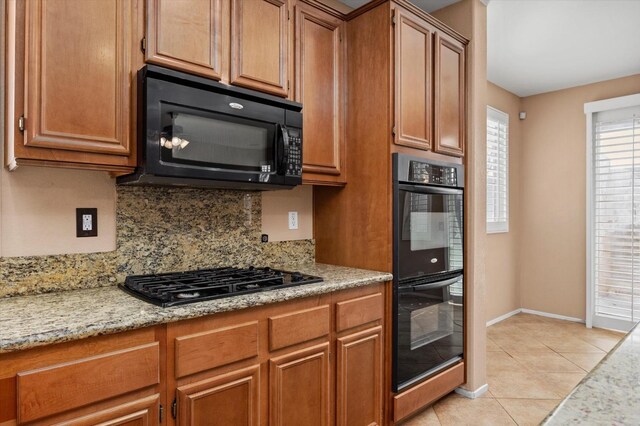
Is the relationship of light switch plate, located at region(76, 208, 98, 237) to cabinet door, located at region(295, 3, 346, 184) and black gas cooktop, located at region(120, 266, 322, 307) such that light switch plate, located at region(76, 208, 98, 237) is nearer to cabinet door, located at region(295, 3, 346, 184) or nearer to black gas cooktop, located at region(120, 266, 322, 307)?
black gas cooktop, located at region(120, 266, 322, 307)

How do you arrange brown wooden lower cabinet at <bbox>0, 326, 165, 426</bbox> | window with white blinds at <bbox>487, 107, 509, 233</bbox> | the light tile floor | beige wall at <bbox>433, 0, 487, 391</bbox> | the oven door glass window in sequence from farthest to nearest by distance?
1. window with white blinds at <bbox>487, 107, 509, 233</bbox>
2. beige wall at <bbox>433, 0, 487, 391</bbox>
3. the light tile floor
4. the oven door glass window
5. brown wooden lower cabinet at <bbox>0, 326, 165, 426</bbox>

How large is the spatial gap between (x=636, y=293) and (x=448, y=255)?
303 centimetres

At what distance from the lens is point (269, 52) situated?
6.67 ft

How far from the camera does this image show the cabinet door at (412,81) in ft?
7.61

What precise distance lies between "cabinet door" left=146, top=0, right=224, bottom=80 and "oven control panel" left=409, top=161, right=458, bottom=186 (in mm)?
1224

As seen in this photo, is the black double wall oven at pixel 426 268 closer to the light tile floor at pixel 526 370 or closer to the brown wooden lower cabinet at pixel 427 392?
the brown wooden lower cabinet at pixel 427 392

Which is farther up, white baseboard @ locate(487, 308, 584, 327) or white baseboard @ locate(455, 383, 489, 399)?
white baseboard @ locate(487, 308, 584, 327)

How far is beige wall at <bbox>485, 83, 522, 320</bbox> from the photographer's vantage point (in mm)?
4516

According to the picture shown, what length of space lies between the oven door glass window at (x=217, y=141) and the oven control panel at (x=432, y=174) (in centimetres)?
88

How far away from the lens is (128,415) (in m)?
1.27

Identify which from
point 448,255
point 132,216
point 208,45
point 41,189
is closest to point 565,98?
point 448,255

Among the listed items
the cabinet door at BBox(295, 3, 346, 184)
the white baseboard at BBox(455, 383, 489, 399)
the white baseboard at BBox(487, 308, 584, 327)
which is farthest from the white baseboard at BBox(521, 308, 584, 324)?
the cabinet door at BBox(295, 3, 346, 184)

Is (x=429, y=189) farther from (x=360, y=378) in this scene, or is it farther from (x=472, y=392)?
(x=472, y=392)

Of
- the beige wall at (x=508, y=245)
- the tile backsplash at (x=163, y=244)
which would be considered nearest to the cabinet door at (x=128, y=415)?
the tile backsplash at (x=163, y=244)
